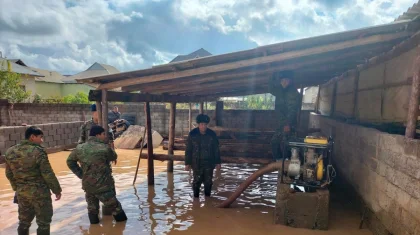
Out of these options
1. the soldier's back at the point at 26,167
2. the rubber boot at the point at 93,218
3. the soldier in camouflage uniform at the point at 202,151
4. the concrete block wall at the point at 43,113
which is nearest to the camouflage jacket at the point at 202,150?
the soldier in camouflage uniform at the point at 202,151

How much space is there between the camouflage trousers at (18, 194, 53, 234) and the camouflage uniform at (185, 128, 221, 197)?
264 cm

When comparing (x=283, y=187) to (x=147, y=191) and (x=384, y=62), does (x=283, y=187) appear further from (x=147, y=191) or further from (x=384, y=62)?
(x=147, y=191)

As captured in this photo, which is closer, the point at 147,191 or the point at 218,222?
the point at 218,222

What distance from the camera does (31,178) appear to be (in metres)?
3.73

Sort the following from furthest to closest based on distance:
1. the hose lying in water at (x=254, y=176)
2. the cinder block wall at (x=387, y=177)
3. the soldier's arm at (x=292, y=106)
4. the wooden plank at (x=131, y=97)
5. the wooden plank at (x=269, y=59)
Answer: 1. the soldier's arm at (x=292, y=106)
2. the wooden plank at (x=131, y=97)
3. the hose lying in water at (x=254, y=176)
4. the wooden plank at (x=269, y=59)
5. the cinder block wall at (x=387, y=177)

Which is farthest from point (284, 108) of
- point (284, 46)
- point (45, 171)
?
point (45, 171)

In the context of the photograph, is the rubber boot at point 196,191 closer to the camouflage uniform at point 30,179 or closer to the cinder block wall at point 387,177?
the camouflage uniform at point 30,179

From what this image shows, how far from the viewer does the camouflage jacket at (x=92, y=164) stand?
428cm

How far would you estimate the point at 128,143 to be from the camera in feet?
40.2

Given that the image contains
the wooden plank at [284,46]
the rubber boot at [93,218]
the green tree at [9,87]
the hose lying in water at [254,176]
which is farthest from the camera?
the green tree at [9,87]

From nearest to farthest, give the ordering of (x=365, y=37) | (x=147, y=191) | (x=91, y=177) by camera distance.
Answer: (x=365, y=37) → (x=91, y=177) → (x=147, y=191)

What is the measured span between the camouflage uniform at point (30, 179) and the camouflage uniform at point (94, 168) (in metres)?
0.52

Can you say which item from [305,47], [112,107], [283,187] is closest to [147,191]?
[283,187]

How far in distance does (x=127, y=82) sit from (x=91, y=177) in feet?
5.45
